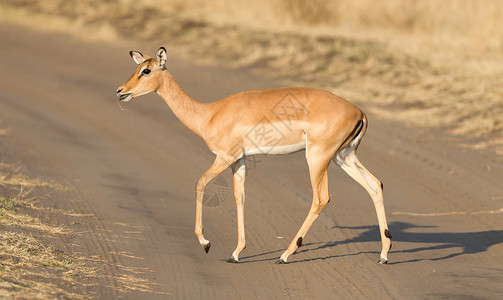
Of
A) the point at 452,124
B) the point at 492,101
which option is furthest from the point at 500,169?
the point at 492,101

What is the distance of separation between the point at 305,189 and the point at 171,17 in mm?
13586

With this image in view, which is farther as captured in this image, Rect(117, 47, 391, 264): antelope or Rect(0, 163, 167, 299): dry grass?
Rect(117, 47, 391, 264): antelope

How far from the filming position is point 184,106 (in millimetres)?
8570

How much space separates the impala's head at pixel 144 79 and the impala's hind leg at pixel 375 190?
7.53 ft

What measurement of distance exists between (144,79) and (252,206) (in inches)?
107

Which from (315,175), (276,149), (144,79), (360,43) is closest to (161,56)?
(144,79)

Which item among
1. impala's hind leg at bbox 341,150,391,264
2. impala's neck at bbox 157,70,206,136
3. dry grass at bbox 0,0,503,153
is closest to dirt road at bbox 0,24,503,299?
impala's hind leg at bbox 341,150,391,264

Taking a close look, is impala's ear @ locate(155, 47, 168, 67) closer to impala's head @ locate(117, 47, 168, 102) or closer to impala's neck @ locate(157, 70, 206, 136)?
impala's head @ locate(117, 47, 168, 102)

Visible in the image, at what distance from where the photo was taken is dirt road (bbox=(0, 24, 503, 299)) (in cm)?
743

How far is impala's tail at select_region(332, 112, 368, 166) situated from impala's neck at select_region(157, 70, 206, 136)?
1.55 m

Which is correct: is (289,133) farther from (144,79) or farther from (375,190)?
(144,79)

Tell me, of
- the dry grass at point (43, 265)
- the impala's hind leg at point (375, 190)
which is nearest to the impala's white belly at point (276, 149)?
the impala's hind leg at point (375, 190)

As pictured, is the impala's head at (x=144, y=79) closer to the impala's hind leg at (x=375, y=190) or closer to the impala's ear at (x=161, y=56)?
the impala's ear at (x=161, y=56)

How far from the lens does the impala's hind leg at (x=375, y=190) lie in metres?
8.08
